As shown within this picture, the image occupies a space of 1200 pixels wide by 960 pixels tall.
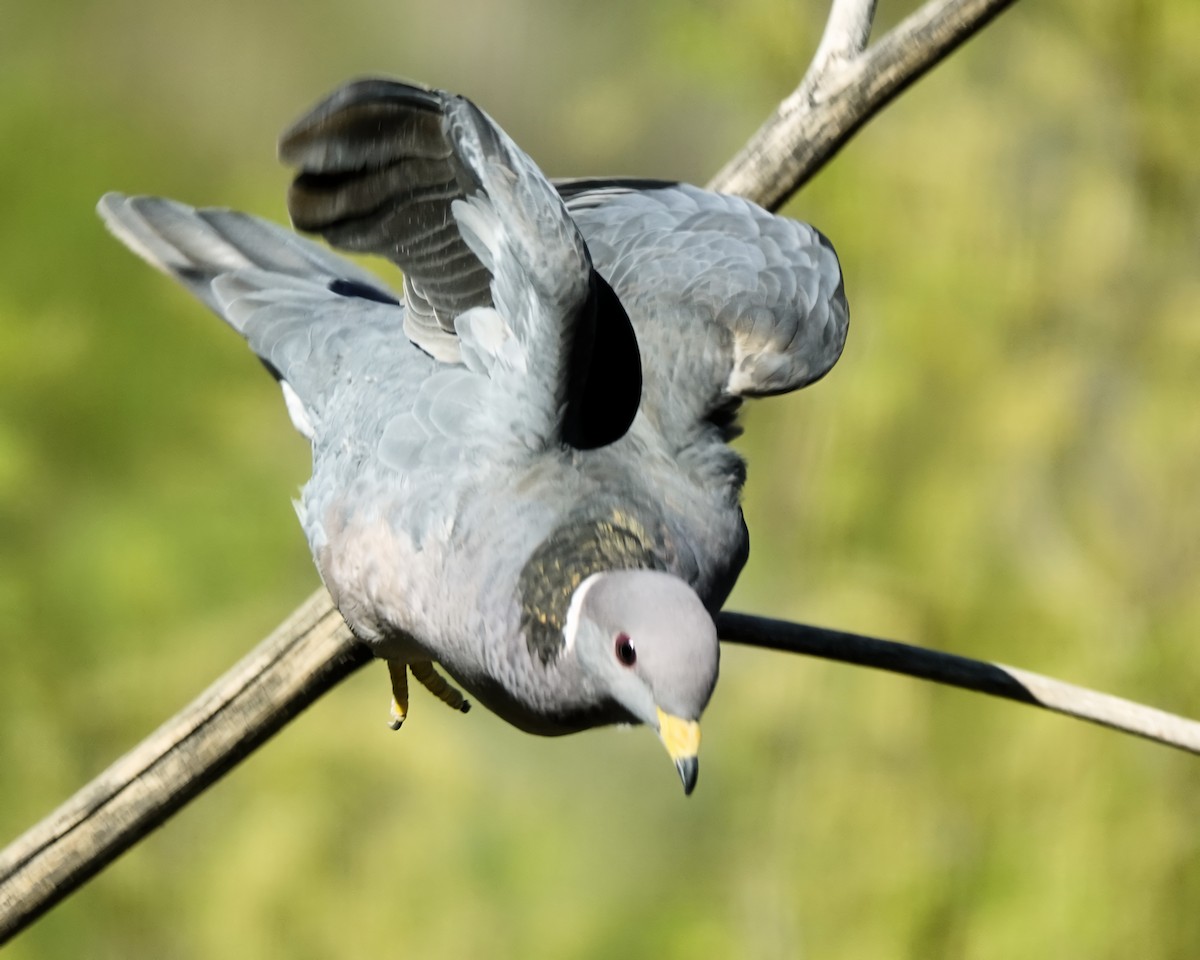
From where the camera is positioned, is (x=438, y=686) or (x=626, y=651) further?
(x=438, y=686)

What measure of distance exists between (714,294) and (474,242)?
35 centimetres

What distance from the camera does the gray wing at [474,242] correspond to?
1470 millimetres

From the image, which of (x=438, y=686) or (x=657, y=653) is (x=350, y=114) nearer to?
(x=657, y=653)

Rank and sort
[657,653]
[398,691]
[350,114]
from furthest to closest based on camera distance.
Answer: [398,691] < [350,114] < [657,653]

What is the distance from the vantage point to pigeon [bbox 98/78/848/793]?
1.42m

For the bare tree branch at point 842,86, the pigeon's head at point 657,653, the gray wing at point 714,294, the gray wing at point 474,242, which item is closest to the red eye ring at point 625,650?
the pigeon's head at point 657,653

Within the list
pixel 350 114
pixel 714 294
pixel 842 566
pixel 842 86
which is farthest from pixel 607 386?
pixel 842 566

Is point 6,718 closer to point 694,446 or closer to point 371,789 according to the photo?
point 371,789

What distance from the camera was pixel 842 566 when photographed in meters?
2.74

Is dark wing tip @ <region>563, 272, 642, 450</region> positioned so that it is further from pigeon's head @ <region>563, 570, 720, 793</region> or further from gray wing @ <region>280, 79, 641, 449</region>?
pigeon's head @ <region>563, 570, 720, 793</region>

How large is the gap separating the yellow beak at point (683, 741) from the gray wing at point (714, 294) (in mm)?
474

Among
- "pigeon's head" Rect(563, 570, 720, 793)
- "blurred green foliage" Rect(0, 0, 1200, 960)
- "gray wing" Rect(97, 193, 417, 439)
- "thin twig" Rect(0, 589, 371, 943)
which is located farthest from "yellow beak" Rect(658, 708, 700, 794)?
"blurred green foliage" Rect(0, 0, 1200, 960)

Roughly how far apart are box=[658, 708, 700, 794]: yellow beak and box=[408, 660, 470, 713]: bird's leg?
0.80m

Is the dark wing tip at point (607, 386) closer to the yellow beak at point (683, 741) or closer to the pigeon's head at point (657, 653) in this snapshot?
the pigeon's head at point (657, 653)
